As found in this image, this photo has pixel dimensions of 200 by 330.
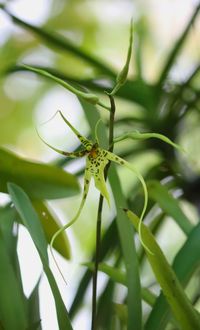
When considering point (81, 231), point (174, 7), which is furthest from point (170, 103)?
point (174, 7)

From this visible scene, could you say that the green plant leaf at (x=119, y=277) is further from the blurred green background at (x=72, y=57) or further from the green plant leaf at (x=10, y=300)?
the blurred green background at (x=72, y=57)

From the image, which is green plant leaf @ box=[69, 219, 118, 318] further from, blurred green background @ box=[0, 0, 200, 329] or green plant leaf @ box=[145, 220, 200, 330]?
blurred green background @ box=[0, 0, 200, 329]

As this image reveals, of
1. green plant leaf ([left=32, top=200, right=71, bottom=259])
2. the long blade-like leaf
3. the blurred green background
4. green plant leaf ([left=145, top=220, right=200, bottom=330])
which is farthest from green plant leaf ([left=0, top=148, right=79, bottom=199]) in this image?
the blurred green background

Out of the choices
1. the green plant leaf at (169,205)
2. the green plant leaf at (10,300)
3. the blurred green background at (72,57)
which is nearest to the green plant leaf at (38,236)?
the green plant leaf at (10,300)

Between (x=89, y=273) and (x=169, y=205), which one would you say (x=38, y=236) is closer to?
(x=169, y=205)

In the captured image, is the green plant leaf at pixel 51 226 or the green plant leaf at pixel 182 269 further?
the green plant leaf at pixel 51 226

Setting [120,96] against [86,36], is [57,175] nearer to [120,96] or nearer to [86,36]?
[120,96]
